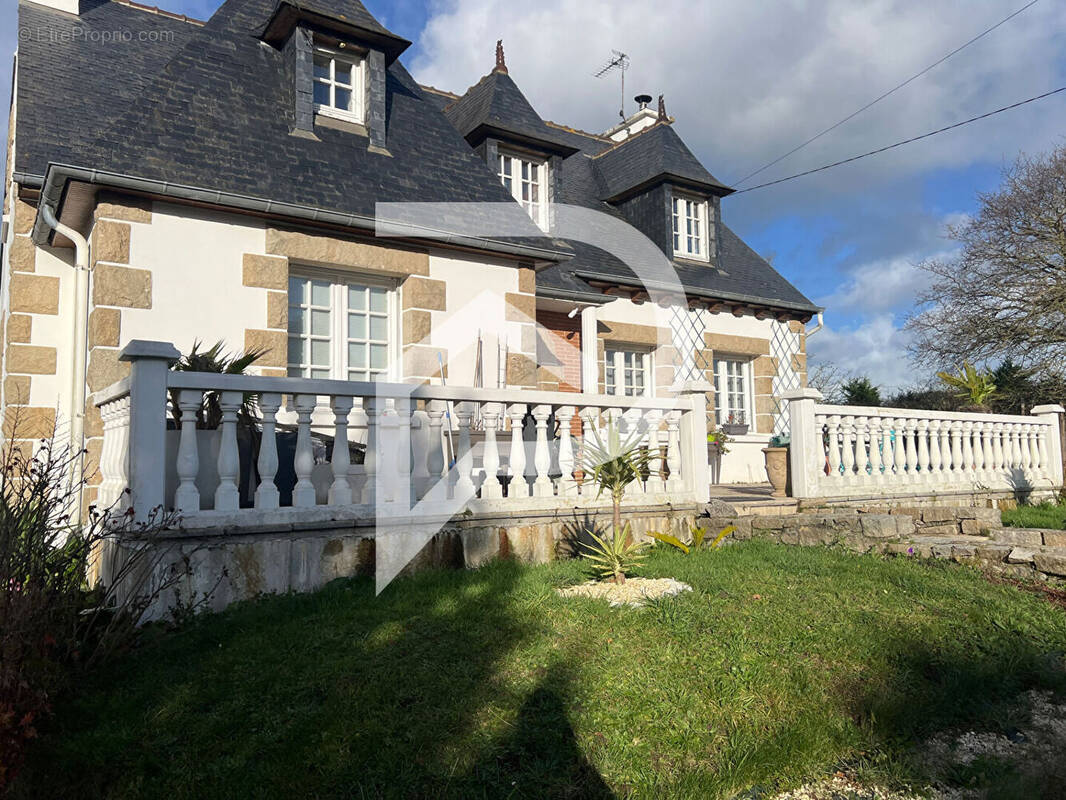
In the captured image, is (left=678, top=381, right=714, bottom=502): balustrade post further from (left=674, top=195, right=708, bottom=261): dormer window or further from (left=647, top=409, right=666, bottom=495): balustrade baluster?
(left=674, top=195, right=708, bottom=261): dormer window

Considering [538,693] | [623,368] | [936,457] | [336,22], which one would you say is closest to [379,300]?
[336,22]

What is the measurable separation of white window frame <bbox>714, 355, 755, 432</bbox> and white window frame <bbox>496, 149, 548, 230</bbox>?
12.0 feet

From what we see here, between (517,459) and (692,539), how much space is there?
1645mm

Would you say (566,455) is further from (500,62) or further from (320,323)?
(500,62)

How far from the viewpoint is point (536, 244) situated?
316 inches

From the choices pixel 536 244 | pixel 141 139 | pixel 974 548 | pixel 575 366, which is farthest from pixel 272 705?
pixel 575 366

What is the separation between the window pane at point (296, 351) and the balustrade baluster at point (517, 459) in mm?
2622

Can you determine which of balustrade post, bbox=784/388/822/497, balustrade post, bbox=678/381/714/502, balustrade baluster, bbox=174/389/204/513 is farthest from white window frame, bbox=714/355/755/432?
balustrade baluster, bbox=174/389/204/513

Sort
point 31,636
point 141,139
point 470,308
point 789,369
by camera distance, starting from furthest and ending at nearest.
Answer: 1. point 789,369
2. point 470,308
3. point 141,139
4. point 31,636

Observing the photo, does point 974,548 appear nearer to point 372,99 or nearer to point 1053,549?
point 1053,549

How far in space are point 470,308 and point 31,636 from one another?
5.13m

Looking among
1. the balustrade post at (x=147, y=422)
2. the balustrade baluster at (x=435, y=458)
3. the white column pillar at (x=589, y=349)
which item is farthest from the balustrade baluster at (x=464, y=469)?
the white column pillar at (x=589, y=349)

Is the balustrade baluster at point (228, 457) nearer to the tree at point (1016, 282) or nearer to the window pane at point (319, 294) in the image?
the window pane at point (319, 294)

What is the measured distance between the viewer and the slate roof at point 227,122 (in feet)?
21.3
